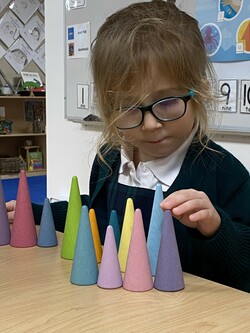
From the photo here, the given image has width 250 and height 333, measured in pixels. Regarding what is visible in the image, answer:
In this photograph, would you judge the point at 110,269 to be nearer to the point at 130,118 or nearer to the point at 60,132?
the point at 130,118

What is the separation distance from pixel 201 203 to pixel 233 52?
598mm

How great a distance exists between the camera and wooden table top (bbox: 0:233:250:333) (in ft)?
1.47

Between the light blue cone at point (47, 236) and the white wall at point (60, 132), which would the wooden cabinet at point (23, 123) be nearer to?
the white wall at point (60, 132)

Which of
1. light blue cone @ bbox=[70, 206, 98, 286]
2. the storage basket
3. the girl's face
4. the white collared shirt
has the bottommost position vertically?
the storage basket

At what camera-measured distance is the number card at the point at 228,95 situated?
1.11 metres

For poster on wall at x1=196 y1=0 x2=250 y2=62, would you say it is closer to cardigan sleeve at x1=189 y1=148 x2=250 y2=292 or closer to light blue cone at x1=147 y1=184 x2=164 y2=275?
cardigan sleeve at x1=189 y1=148 x2=250 y2=292

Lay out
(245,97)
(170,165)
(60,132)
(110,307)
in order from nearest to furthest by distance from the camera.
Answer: (110,307) < (170,165) < (245,97) < (60,132)

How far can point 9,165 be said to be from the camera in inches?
178

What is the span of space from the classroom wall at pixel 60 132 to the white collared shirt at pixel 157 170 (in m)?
0.67

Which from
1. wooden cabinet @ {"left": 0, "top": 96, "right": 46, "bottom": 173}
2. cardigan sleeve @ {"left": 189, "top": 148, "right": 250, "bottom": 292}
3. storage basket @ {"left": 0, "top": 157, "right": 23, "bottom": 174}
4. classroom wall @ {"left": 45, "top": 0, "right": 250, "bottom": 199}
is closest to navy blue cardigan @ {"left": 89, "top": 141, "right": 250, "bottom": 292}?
cardigan sleeve @ {"left": 189, "top": 148, "right": 250, "bottom": 292}

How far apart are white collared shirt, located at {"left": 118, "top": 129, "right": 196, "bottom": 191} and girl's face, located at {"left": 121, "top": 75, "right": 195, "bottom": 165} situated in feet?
0.04

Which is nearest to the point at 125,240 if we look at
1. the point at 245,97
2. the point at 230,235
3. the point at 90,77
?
the point at 230,235

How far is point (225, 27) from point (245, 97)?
0.17 m

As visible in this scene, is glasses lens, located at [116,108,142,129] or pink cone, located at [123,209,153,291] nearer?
pink cone, located at [123,209,153,291]
